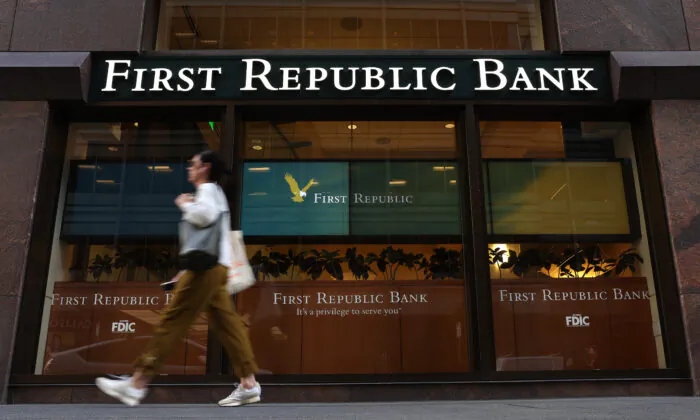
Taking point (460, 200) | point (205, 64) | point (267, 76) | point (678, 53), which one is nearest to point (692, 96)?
point (678, 53)

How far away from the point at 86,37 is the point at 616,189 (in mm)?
6858

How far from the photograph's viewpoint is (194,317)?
5137mm

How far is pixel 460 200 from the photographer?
8.12 meters

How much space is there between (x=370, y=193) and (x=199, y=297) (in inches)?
139

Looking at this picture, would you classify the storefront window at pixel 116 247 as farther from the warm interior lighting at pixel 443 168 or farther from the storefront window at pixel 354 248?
the warm interior lighting at pixel 443 168

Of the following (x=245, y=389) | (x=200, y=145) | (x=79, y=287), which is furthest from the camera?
(x=200, y=145)

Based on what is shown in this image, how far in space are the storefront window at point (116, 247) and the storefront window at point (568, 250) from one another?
3.57 m

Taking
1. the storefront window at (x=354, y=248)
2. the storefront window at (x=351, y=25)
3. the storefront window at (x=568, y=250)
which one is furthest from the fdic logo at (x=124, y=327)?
the storefront window at (x=568, y=250)

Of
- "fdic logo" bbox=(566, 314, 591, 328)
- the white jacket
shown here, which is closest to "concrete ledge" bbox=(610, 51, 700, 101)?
"fdic logo" bbox=(566, 314, 591, 328)

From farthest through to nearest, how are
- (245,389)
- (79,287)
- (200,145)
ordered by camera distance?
(200,145) < (79,287) < (245,389)

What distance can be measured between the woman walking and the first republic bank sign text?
10.5ft

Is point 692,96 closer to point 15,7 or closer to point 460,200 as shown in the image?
point 460,200

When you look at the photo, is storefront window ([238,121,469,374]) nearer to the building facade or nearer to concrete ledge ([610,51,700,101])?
the building facade

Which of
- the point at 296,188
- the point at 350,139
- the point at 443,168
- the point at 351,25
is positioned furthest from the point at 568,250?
the point at 351,25
